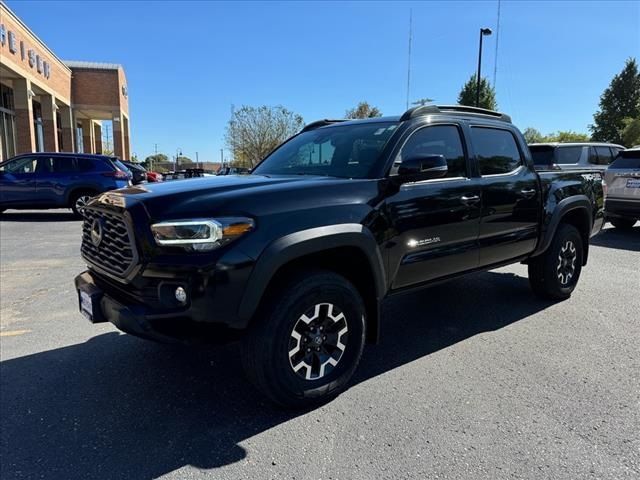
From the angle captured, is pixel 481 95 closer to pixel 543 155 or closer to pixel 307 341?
A: pixel 543 155

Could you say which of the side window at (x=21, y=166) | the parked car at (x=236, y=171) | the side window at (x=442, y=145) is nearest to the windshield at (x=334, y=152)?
the side window at (x=442, y=145)

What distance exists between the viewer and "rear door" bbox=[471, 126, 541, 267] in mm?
4191

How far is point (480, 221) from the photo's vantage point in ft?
13.4

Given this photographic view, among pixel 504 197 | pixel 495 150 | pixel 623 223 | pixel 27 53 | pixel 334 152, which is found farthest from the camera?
pixel 27 53

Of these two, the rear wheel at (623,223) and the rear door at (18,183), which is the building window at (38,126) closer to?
the rear door at (18,183)

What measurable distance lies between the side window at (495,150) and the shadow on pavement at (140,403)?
1.49m

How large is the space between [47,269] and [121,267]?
4815 millimetres

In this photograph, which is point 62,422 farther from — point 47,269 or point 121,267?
point 47,269

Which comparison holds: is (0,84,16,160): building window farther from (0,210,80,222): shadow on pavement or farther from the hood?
the hood

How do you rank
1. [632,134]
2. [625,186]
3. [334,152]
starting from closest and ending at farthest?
[334,152], [625,186], [632,134]

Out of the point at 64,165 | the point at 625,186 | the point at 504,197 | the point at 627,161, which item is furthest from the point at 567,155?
the point at 64,165

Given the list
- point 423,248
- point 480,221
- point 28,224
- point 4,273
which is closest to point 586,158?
point 480,221

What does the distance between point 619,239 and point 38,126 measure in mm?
31902

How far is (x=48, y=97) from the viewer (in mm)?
29344
